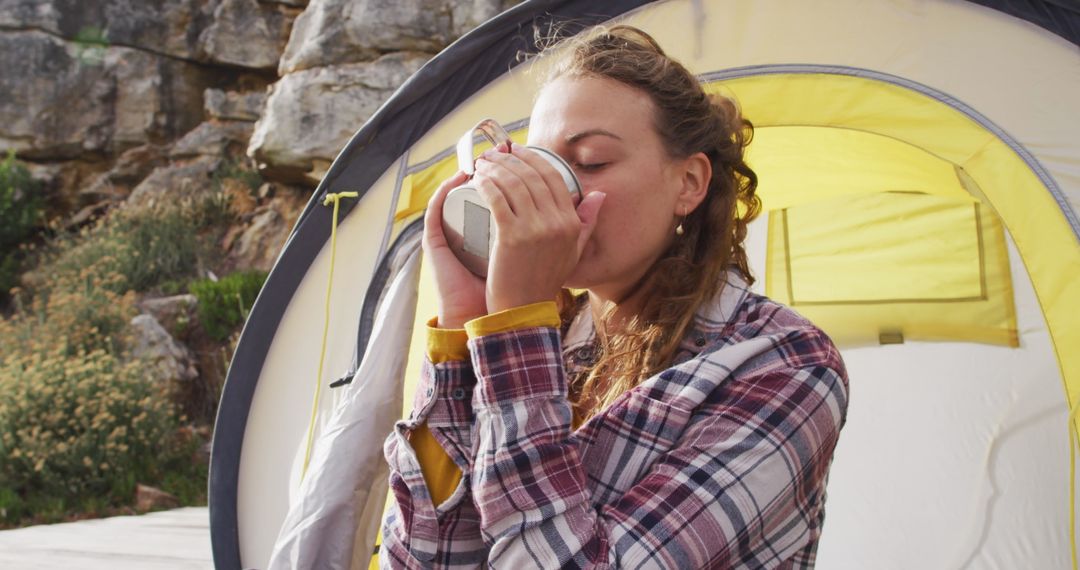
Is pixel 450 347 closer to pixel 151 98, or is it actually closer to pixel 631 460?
pixel 631 460

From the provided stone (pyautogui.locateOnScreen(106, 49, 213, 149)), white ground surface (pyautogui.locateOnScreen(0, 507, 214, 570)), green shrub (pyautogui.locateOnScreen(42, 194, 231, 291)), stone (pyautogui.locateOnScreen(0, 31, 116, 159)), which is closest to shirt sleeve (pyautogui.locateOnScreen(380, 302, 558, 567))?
white ground surface (pyautogui.locateOnScreen(0, 507, 214, 570))

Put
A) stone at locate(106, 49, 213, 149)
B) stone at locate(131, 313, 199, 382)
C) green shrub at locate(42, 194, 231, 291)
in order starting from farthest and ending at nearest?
1. stone at locate(106, 49, 213, 149)
2. green shrub at locate(42, 194, 231, 291)
3. stone at locate(131, 313, 199, 382)

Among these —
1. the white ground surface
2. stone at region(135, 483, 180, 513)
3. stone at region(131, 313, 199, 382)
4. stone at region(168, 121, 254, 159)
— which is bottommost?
stone at region(135, 483, 180, 513)

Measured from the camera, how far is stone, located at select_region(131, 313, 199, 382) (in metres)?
6.42

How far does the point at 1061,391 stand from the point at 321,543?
196 cm

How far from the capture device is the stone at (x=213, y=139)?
939cm

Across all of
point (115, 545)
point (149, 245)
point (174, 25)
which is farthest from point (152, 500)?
point (174, 25)

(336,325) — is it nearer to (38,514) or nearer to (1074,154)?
(1074,154)

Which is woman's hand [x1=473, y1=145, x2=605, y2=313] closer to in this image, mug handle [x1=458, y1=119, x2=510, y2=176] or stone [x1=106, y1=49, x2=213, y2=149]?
mug handle [x1=458, y1=119, x2=510, y2=176]

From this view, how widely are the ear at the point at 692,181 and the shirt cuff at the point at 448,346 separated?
415 mm

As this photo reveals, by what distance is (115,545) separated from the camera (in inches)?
148

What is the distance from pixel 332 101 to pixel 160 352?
8.06ft

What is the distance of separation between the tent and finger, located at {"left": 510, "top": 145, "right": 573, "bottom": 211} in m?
0.84

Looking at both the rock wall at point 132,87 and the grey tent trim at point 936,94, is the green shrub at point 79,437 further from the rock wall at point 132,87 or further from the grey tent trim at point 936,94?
the grey tent trim at point 936,94
